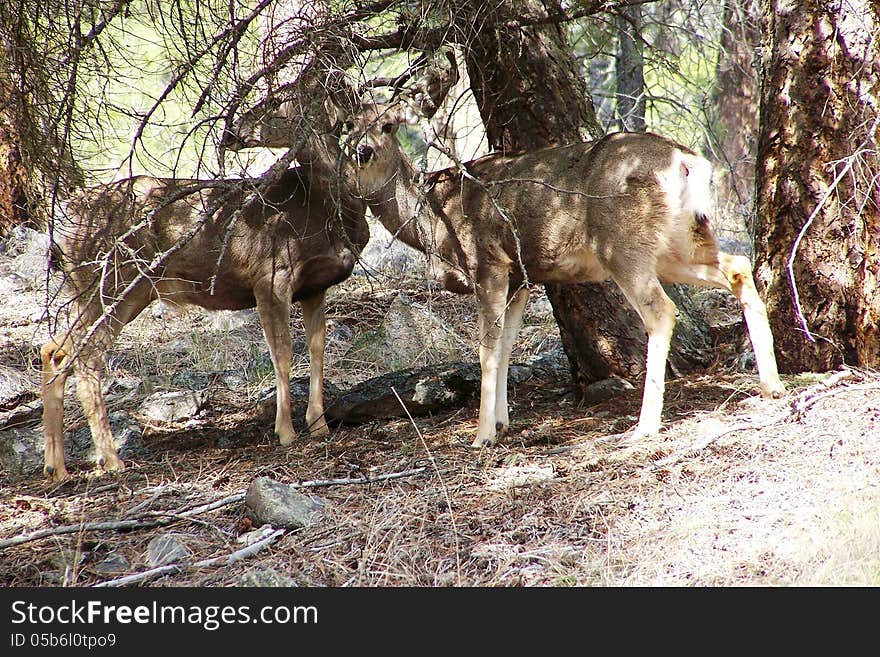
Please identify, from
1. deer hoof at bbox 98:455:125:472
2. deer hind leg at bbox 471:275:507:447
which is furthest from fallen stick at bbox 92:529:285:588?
deer hoof at bbox 98:455:125:472

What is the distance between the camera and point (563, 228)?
21.1 feet

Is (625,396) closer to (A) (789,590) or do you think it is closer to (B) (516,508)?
(B) (516,508)

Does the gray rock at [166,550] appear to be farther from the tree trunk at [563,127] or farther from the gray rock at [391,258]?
the gray rock at [391,258]

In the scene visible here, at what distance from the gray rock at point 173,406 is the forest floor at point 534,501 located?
38.1 inches

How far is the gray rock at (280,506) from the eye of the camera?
15.6ft

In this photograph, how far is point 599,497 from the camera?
15.8 ft

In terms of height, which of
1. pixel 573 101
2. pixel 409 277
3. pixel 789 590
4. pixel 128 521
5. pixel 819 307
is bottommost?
pixel 789 590

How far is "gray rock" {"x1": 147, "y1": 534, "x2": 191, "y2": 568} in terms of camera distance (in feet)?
14.3

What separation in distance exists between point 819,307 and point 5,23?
6.11 meters

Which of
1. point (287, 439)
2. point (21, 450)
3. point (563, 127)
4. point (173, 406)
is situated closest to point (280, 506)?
point (287, 439)

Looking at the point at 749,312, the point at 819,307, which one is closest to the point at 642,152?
the point at 749,312

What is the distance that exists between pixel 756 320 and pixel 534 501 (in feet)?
7.78

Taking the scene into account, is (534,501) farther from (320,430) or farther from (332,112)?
(332,112)

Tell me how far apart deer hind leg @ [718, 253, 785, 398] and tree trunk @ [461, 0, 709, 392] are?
57.2 inches
